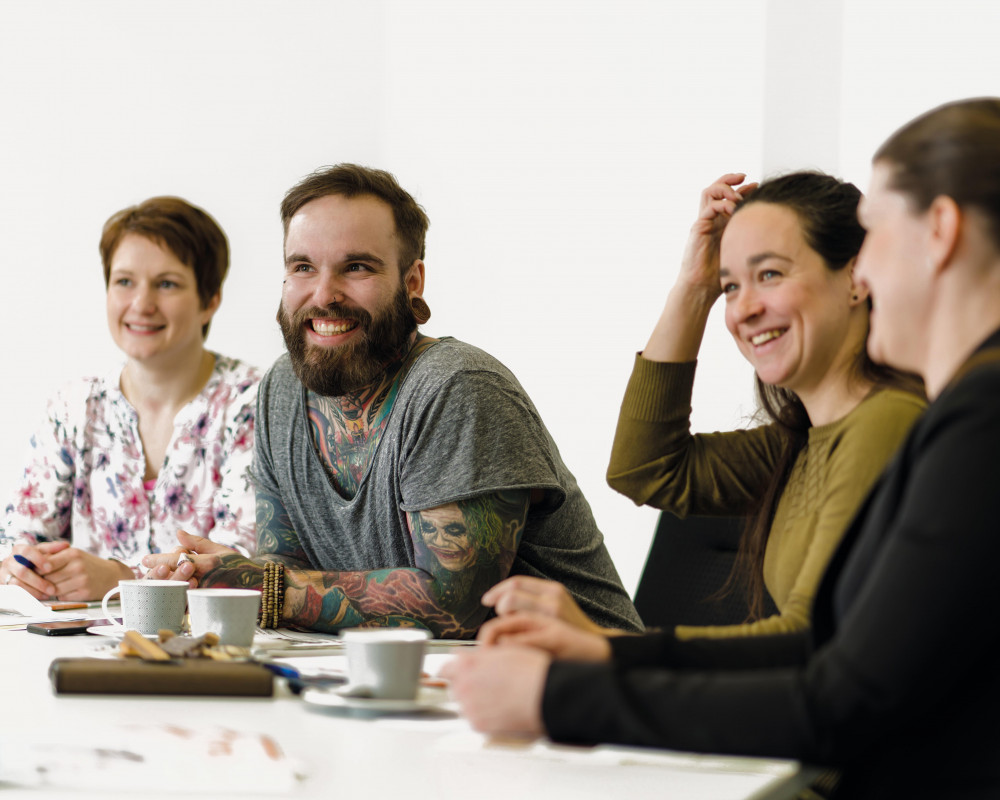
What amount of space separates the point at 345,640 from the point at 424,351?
98cm

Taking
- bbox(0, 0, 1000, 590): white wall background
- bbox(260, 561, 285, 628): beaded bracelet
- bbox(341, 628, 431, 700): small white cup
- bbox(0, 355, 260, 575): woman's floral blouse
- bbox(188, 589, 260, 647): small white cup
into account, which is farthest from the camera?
bbox(0, 0, 1000, 590): white wall background

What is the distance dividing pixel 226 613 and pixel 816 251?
3.10ft

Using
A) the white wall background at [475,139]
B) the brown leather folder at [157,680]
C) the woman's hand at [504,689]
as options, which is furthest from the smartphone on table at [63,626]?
the white wall background at [475,139]

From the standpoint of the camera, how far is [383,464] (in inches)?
73.2

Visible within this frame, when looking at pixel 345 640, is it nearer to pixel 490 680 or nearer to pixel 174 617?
pixel 490 680

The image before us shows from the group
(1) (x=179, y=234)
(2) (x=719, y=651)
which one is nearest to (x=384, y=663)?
(2) (x=719, y=651)

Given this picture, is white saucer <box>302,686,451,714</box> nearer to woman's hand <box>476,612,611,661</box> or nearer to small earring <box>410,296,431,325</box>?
woman's hand <box>476,612,611,661</box>

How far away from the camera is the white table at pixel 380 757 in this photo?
81cm

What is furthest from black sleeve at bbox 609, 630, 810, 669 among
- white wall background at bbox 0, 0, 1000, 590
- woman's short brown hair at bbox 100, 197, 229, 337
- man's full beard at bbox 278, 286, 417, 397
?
woman's short brown hair at bbox 100, 197, 229, 337

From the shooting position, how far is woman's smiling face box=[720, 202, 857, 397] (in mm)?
1534

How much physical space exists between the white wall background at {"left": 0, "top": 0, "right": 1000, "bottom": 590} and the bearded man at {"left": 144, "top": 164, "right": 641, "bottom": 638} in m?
1.24

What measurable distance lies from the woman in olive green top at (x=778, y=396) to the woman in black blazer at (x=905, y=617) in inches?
13.0

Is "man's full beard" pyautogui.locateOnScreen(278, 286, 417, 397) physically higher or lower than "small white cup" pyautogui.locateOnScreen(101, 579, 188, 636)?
higher

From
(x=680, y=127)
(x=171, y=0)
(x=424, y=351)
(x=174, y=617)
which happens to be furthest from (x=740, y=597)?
(x=171, y=0)
